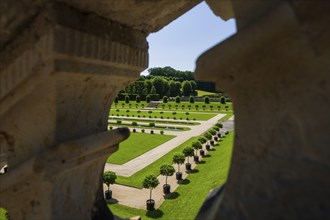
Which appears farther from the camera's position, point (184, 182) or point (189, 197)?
point (184, 182)

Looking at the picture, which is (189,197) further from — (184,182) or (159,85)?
(159,85)

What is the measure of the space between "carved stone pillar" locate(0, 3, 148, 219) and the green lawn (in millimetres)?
6960

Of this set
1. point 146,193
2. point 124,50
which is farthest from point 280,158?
point 146,193

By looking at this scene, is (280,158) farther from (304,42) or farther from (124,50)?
(124,50)

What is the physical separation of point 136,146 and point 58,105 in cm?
1982

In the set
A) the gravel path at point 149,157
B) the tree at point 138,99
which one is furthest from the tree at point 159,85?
the gravel path at point 149,157

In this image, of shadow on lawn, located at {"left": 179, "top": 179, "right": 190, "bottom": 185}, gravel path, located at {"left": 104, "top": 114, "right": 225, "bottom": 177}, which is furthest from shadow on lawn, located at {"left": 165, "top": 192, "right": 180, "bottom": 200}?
gravel path, located at {"left": 104, "top": 114, "right": 225, "bottom": 177}

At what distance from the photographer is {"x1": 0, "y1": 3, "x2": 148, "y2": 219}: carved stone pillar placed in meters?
2.48

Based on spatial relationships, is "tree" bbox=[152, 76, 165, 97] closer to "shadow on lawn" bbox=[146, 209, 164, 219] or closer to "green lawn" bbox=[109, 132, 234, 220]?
"green lawn" bbox=[109, 132, 234, 220]

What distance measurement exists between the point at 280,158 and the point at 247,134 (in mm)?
257

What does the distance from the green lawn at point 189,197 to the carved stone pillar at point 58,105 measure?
696cm

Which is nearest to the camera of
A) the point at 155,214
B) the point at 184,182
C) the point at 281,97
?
the point at 281,97

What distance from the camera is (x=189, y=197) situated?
13.0 m

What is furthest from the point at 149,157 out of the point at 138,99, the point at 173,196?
the point at 138,99
